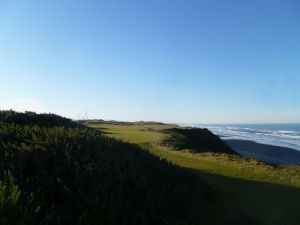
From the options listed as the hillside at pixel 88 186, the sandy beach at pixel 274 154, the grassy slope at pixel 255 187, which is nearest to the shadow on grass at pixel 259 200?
the grassy slope at pixel 255 187

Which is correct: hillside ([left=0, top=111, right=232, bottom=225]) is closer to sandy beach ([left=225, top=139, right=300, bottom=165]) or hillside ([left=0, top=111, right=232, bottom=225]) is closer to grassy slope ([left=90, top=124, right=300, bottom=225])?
grassy slope ([left=90, top=124, right=300, bottom=225])

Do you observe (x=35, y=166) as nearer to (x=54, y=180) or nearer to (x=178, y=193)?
(x=54, y=180)

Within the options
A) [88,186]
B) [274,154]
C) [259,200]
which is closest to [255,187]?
[259,200]

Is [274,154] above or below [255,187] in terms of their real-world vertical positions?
below

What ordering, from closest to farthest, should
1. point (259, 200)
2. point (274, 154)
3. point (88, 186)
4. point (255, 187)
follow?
point (88, 186) < point (259, 200) < point (255, 187) < point (274, 154)

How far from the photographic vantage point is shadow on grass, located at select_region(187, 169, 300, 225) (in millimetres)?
10203

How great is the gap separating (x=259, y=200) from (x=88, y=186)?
6063mm

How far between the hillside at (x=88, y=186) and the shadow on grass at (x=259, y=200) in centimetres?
72

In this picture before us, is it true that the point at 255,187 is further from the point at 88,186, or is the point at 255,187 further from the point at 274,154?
the point at 274,154

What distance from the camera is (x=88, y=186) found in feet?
26.6

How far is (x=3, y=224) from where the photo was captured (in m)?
5.62

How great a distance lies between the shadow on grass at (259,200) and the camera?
10.2 metres

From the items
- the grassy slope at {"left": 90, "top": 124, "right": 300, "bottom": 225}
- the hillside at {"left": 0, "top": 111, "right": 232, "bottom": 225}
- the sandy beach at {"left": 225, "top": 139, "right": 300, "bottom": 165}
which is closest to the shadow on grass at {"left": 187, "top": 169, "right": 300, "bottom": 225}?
the grassy slope at {"left": 90, "top": 124, "right": 300, "bottom": 225}

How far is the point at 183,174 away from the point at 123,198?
350 cm
